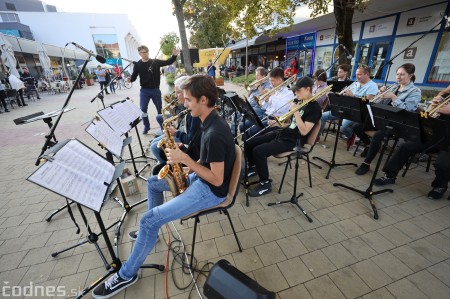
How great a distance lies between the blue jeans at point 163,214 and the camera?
6.32 ft

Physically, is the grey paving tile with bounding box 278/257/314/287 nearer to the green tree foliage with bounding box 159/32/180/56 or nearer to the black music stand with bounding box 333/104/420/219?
the black music stand with bounding box 333/104/420/219

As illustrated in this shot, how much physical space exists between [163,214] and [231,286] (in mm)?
843

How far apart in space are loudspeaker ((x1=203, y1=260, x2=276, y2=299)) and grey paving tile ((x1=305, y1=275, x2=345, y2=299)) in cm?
93

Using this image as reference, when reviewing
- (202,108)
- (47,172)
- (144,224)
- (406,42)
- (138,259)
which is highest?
(406,42)

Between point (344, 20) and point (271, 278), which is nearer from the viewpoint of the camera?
point (271, 278)

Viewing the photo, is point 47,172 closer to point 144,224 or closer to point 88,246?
point 144,224


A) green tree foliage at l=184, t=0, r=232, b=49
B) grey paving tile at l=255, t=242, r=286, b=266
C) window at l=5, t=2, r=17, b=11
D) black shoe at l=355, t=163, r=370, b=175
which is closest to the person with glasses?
grey paving tile at l=255, t=242, r=286, b=266

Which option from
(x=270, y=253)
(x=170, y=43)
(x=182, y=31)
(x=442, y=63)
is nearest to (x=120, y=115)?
(x=270, y=253)

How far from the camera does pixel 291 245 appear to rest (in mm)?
2488

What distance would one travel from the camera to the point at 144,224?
193cm

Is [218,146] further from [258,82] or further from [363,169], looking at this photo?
[258,82]

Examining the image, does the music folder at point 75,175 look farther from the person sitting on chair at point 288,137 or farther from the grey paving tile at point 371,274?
the grey paving tile at point 371,274

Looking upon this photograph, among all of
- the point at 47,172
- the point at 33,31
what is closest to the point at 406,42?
the point at 47,172

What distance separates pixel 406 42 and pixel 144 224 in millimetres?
11379
